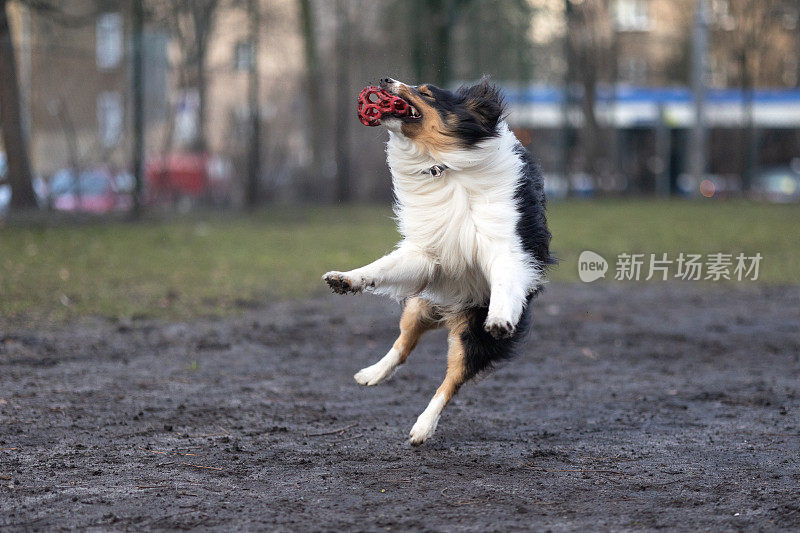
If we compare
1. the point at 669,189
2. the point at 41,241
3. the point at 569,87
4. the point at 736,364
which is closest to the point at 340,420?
the point at 736,364

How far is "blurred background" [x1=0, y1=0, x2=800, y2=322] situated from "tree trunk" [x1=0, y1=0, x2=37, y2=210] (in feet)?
0.10

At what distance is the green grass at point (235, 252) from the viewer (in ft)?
28.7

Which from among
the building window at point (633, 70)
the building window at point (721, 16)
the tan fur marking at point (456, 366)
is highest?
the building window at point (721, 16)

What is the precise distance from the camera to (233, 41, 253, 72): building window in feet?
59.7

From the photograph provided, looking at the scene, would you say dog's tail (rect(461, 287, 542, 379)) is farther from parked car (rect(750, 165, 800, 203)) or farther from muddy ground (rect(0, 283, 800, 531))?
parked car (rect(750, 165, 800, 203))

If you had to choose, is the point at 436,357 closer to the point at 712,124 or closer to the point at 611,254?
the point at 611,254

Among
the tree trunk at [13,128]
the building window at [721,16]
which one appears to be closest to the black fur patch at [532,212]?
the tree trunk at [13,128]

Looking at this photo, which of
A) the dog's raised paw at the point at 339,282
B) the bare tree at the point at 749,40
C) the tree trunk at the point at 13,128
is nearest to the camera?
the dog's raised paw at the point at 339,282

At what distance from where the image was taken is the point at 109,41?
14.8 metres

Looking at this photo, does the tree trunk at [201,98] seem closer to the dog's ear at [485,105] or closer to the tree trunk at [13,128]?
the tree trunk at [13,128]

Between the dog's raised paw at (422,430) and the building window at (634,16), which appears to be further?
the building window at (634,16)

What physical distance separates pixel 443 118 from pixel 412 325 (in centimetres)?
116

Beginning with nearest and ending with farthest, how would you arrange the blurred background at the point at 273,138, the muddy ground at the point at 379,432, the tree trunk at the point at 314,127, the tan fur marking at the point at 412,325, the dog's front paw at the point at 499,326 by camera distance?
the muddy ground at the point at 379,432, the dog's front paw at the point at 499,326, the tan fur marking at the point at 412,325, the blurred background at the point at 273,138, the tree trunk at the point at 314,127

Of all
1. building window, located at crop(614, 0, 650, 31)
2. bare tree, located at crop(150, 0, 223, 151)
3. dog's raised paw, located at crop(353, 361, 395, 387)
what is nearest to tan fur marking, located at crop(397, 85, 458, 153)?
dog's raised paw, located at crop(353, 361, 395, 387)
